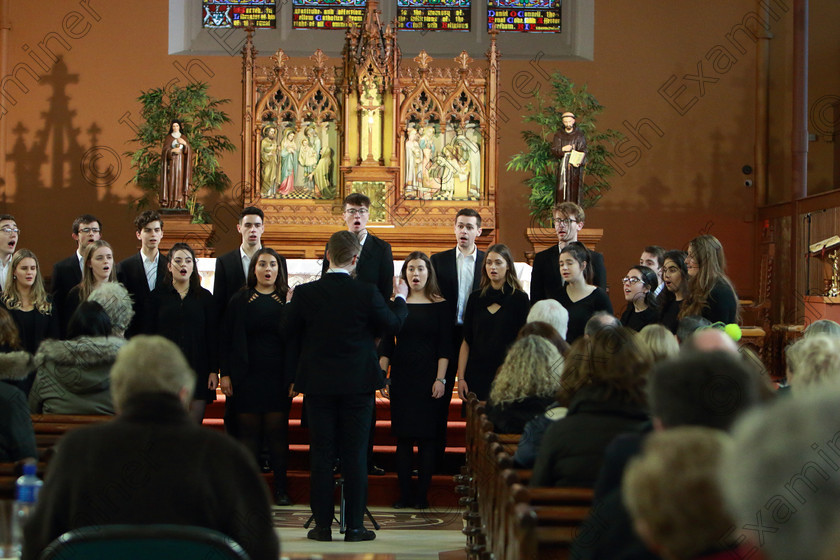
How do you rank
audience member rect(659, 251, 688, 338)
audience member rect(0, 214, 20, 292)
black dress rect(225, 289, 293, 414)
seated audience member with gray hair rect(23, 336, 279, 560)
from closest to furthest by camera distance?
seated audience member with gray hair rect(23, 336, 279, 560) < audience member rect(659, 251, 688, 338) < black dress rect(225, 289, 293, 414) < audience member rect(0, 214, 20, 292)

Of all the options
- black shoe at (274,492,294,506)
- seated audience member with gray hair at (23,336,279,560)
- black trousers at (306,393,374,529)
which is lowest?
black shoe at (274,492,294,506)

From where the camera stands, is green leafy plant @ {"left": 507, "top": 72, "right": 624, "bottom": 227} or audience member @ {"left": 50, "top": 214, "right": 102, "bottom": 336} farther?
green leafy plant @ {"left": 507, "top": 72, "right": 624, "bottom": 227}

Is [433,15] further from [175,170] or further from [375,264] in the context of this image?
[375,264]

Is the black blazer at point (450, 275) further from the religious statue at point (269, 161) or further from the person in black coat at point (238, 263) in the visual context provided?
the religious statue at point (269, 161)

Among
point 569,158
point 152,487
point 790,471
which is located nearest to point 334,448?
point 152,487

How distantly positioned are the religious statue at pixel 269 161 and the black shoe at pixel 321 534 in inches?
184

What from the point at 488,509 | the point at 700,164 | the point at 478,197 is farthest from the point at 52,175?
the point at 488,509

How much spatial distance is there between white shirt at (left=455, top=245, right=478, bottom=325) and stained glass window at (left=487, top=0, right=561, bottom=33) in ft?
21.0

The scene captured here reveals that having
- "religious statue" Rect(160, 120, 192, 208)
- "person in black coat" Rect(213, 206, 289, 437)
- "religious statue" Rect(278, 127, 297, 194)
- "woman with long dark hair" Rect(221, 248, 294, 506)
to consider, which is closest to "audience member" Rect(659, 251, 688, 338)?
"woman with long dark hair" Rect(221, 248, 294, 506)

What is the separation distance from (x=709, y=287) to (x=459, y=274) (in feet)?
5.16

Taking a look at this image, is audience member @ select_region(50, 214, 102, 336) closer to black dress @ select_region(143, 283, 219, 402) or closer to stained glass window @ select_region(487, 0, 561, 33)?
black dress @ select_region(143, 283, 219, 402)

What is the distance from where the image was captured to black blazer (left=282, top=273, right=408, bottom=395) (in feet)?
14.5

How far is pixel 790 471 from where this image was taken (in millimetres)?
1025

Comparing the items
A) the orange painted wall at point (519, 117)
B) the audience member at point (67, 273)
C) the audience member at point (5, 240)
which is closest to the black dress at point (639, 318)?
the audience member at point (67, 273)
